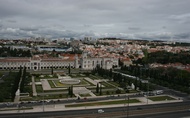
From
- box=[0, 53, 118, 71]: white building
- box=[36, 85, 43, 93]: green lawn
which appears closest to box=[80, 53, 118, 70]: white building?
box=[0, 53, 118, 71]: white building

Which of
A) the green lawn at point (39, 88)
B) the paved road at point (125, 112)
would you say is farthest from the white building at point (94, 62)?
the paved road at point (125, 112)

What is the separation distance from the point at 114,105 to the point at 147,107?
6149mm

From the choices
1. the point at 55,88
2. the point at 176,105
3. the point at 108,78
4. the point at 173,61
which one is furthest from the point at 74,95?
the point at 173,61

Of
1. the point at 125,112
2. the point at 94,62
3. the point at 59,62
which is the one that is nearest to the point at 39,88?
the point at 125,112

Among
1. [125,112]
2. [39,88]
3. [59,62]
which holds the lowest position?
[39,88]

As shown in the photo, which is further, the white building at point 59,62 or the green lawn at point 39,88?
the white building at point 59,62

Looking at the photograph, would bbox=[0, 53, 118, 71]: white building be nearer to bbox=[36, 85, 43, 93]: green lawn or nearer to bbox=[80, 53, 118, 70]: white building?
bbox=[80, 53, 118, 70]: white building

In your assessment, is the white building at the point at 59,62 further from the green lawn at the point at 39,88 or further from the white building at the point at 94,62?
the green lawn at the point at 39,88

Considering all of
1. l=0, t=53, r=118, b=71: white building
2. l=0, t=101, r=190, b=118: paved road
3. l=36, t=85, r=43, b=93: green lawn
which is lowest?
l=36, t=85, r=43, b=93: green lawn

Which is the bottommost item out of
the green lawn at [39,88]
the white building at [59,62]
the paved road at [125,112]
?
the green lawn at [39,88]

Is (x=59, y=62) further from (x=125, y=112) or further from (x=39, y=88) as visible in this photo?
(x=125, y=112)

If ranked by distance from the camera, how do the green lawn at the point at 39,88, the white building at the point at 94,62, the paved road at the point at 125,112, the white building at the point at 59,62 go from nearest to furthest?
the paved road at the point at 125,112, the green lawn at the point at 39,88, the white building at the point at 59,62, the white building at the point at 94,62

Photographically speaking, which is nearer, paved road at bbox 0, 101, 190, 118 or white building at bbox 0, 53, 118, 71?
paved road at bbox 0, 101, 190, 118

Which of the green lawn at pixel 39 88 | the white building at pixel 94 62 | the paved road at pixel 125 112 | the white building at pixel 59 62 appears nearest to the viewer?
the paved road at pixel 125 112
